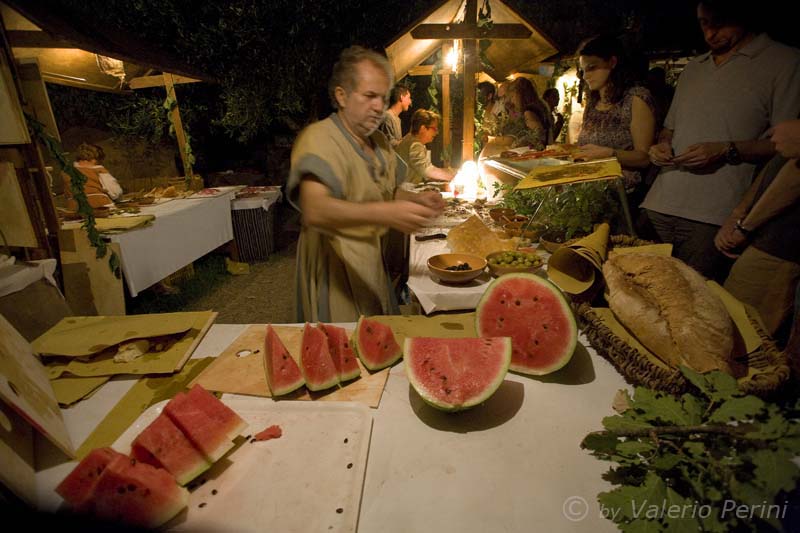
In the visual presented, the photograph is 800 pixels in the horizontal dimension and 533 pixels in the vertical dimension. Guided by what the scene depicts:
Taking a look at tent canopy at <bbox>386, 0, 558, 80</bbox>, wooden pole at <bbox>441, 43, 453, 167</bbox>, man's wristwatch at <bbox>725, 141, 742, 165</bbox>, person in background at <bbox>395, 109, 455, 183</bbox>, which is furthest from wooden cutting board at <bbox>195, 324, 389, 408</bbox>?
wooden pole at <bbox>441, 43, 453, 167</bbox>

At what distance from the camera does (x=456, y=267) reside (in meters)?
2.60

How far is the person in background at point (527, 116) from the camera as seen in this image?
7.68m

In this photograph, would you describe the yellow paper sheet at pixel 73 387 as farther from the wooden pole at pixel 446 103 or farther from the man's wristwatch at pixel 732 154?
the wooden pole at pixel 446 103

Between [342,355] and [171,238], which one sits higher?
[342,355]

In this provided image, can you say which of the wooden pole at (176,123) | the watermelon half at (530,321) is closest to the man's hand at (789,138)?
the watermelon half at (530,321)

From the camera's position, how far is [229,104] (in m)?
12.6

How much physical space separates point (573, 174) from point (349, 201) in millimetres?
1489

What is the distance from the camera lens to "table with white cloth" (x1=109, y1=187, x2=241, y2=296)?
15.0 ft

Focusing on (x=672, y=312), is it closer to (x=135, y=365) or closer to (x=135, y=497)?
(x=135, y=497)

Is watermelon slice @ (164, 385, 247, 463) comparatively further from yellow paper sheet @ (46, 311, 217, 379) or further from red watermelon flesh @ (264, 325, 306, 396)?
yellow paper sheet @ (46, 311, 217, 379)

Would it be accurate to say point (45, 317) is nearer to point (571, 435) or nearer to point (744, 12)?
point (571, 435)

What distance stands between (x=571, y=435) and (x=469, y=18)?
17.4 ft

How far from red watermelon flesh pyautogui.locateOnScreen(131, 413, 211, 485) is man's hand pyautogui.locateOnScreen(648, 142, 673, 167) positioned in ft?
11.7

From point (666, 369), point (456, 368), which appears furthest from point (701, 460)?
point (456, 368)
